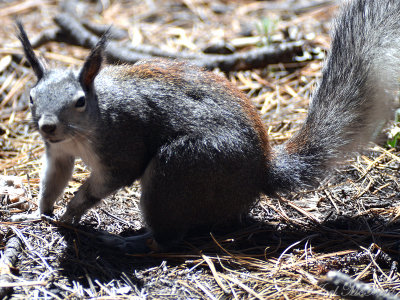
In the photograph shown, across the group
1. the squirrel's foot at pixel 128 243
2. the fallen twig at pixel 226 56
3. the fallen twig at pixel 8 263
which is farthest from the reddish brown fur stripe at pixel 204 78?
the fallen twig at pixel 226 56

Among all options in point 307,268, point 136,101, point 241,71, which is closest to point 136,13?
point 241,71

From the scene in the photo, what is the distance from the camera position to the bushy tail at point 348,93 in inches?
129

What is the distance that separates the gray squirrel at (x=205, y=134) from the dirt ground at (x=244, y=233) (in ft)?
0.76

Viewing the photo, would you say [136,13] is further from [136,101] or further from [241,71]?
[136,101]

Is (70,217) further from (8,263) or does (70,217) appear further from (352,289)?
(352,289)

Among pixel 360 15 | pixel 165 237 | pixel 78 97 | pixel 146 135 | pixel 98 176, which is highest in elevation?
pixel 360 15

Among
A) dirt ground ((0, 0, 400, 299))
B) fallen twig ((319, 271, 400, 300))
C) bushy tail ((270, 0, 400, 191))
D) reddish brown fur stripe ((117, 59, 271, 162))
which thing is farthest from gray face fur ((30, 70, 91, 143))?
fallen twig ((319, 271, 400, 300))

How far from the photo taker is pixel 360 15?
133 inches

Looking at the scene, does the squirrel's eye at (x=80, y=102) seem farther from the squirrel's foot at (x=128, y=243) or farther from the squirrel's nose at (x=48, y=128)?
the squirrel's foot at (x=128, y=243)

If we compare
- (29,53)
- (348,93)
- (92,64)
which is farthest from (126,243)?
(348,93)

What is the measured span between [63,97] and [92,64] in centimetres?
30

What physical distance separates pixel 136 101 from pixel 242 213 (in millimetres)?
1078

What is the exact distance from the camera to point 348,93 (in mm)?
3410

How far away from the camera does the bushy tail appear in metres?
3.28
